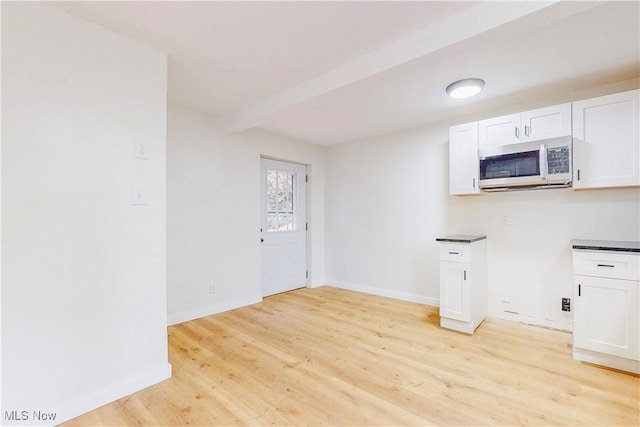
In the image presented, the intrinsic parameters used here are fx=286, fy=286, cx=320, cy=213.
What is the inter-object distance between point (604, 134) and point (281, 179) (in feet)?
11.8

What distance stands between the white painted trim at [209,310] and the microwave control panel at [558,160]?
3.56 metres

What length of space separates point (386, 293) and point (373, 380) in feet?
7.19

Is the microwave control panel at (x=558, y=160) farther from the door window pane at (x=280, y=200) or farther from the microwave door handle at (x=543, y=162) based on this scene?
the door window pane at (x=280, y=200)

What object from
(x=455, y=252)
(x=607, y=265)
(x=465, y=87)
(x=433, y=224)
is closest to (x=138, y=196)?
(x=465, y=87)

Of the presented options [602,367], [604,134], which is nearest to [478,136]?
[604,134]

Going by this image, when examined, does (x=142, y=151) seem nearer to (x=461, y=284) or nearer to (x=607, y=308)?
(x=461, y=284)

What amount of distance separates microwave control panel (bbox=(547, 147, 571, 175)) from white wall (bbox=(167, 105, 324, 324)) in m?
3.15

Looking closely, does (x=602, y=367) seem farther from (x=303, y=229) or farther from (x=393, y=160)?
(x=303, y=229)

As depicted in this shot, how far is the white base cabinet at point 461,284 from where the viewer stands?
2.82 metres

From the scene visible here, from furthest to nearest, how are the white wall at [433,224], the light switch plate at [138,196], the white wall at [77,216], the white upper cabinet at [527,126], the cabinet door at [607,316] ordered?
the white wall at [433,224], the white upper cabinet at [527,126], the cabinet door at [607,316], the light switch plate at [138,196], the white wall at [77,216]

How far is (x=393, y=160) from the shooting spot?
4094 millimetres

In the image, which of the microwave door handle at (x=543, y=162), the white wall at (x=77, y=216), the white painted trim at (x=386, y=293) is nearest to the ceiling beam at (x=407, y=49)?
the white wall at (x=77, y=216)

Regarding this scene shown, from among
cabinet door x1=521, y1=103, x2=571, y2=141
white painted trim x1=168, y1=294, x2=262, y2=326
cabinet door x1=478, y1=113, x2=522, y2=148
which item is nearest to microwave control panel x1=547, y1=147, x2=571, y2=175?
cabinet door x1=521, y1=103, x2=571, y2=141

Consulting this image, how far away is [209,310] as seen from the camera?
3395 mm
